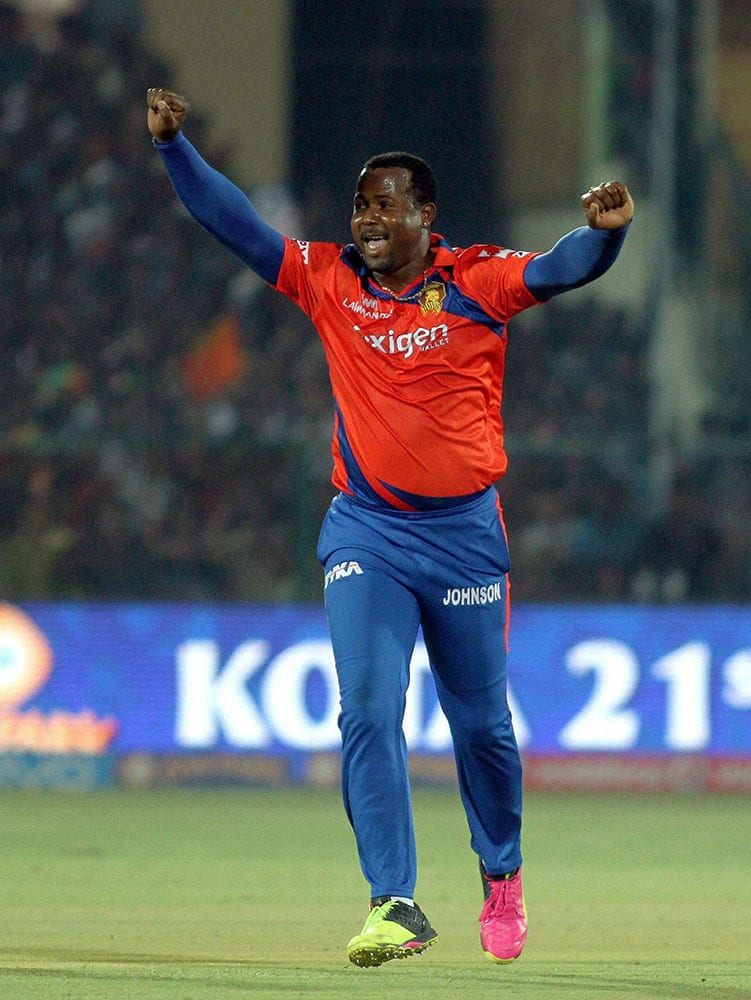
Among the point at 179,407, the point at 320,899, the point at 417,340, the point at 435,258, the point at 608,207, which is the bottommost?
the point at 320,899

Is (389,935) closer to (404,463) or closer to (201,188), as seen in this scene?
(404,463)

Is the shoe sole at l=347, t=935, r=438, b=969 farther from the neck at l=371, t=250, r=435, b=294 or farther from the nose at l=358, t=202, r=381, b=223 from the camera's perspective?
the nose at l=358, t=202, r=381, b=223

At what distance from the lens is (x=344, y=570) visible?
546 centimetres

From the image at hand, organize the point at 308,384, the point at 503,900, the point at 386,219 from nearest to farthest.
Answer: the point at 386,219
the point at 503,900
the point at 308,384

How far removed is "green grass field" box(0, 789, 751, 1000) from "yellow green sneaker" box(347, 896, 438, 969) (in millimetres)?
80

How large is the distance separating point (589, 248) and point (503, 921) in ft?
6.24

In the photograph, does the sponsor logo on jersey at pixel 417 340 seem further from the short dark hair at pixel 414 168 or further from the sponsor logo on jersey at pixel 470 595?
the sponsor logo on jersey at pixel 470 595

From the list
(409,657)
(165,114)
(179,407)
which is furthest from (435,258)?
(179,407)

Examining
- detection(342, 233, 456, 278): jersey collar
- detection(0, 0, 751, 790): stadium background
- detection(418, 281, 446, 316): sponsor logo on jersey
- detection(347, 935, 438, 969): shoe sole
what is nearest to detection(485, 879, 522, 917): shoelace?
detection(347, 935, 438, 969): shoe sole

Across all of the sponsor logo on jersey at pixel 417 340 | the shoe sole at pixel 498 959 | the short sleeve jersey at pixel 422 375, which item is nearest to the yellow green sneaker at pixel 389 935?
the shoe sole at pixel 498 959

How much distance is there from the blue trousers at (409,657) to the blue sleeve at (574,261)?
0.62m

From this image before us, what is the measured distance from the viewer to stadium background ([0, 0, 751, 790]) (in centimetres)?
1188

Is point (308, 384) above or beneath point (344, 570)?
above

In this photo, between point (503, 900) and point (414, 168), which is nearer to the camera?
point (414, 168)
